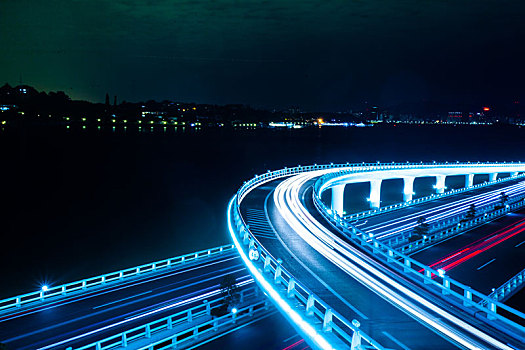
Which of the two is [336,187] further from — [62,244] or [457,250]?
[62,244]

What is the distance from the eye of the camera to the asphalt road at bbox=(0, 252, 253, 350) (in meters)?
16.4

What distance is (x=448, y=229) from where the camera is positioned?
32.5 metres

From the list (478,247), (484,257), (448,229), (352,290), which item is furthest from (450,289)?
(448,229)

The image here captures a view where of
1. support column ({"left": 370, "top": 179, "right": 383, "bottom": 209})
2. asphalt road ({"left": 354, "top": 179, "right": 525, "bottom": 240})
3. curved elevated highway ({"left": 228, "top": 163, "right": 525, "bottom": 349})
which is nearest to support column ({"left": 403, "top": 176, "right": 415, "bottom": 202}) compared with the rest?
support column ({"left": 370, "top": 179, "right": 383, "bottom": 209})

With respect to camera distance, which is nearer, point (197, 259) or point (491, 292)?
point (491, 292)

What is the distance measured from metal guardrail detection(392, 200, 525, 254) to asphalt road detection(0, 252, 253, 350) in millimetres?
11216

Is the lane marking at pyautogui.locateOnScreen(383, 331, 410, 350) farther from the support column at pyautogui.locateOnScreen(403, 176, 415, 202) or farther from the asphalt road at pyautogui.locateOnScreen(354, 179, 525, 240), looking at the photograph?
the support column at pyautogui.locateOnScreen(403, 176, 415, 202)

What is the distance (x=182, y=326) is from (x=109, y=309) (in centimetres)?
366

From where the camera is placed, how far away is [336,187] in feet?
174

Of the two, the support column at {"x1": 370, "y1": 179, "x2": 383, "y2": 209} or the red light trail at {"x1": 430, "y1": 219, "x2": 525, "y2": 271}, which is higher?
the red light trail at {"x1": 430, "y1": 219, "x2": 525, "y2": 271}

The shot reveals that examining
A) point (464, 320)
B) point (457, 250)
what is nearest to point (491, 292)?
point (457, 250)

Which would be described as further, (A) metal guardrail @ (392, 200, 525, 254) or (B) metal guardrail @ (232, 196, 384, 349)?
(A) metal guardrail @ (392, 200, 525, 254)

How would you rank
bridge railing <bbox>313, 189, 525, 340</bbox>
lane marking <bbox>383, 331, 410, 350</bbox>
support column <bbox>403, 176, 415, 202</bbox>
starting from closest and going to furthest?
1. lane marking <bbox>383, 331, 410, 350</bbox>
2. bridge railing <bbox>313, 189, 525, 340</bbox>
3. support column <bbox>403, 176, 415, 202</bbox>

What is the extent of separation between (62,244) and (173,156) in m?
82.3
